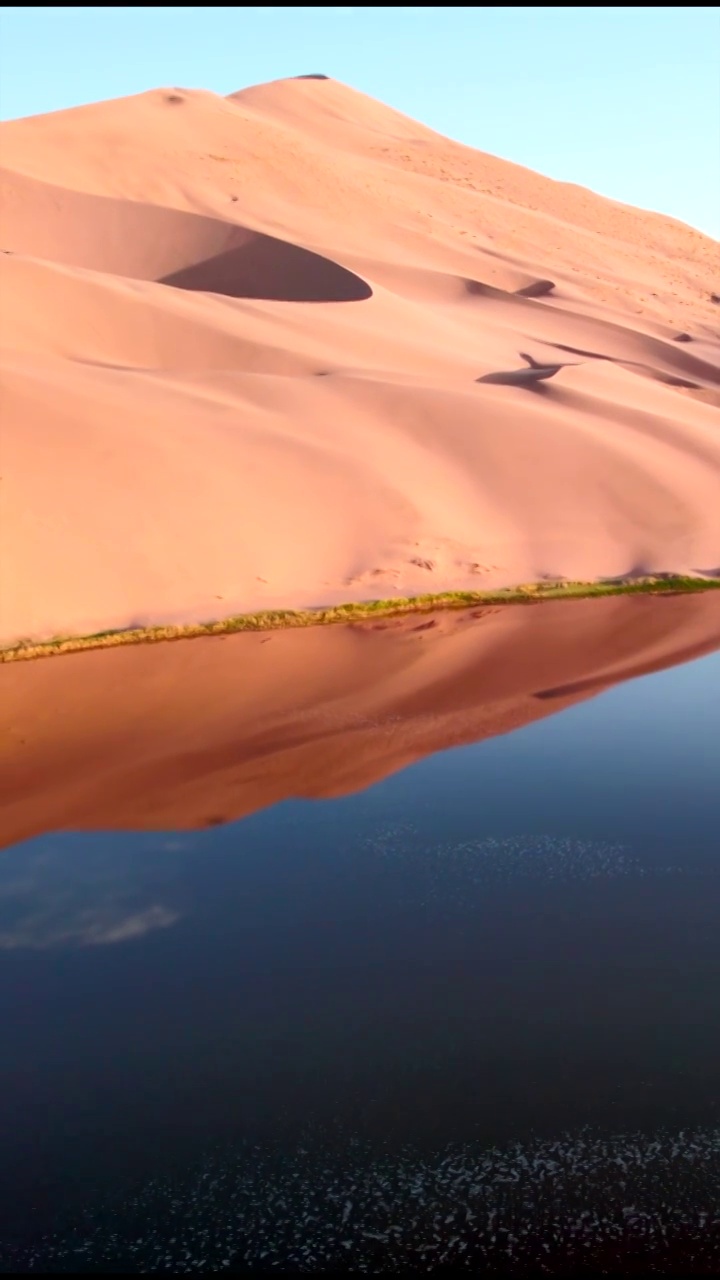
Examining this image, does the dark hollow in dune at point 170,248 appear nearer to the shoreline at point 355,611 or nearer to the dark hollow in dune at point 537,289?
the dark hollow in dune at point 537,289

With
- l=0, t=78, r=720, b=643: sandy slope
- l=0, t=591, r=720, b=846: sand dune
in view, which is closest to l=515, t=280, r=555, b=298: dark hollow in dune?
l=0, t=78, r=720, b=643: sandy slope

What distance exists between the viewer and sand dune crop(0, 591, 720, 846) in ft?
30.7

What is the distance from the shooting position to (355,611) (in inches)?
599

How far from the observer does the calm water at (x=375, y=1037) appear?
459 centimetres

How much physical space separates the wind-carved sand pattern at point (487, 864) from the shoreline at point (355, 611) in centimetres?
627

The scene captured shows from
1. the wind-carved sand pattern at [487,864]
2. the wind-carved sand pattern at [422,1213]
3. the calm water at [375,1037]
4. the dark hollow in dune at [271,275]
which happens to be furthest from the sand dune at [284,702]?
the dark hollow in dune at [271,275]

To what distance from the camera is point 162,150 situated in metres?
43.2

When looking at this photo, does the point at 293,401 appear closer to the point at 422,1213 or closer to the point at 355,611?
the point at 355,611

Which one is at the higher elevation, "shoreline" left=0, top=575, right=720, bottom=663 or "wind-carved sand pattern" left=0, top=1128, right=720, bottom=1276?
"shoreline" left=0, top=575, right=720, bottom=663

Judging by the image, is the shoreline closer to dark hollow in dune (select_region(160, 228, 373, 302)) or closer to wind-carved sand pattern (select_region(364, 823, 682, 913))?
wind-carved sand pattern (select_region(364, 823, 682, 913))

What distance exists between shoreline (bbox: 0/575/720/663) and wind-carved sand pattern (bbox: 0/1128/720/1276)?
362 inches

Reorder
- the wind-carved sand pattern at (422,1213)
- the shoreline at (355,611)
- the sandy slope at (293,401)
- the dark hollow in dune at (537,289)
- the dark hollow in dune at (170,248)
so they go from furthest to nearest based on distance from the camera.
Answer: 1. the dark hollow in dune at (537,289)
2. the dark hollow in dune at (170,248)
3. the sandy slope at (293,401)
4. the shoreline at (355,611)
5. the wind-carved sand pattern at (422,1213)

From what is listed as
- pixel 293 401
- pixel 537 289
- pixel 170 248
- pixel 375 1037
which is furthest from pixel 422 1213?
pixel 537 289

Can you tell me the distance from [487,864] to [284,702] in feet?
13.1
